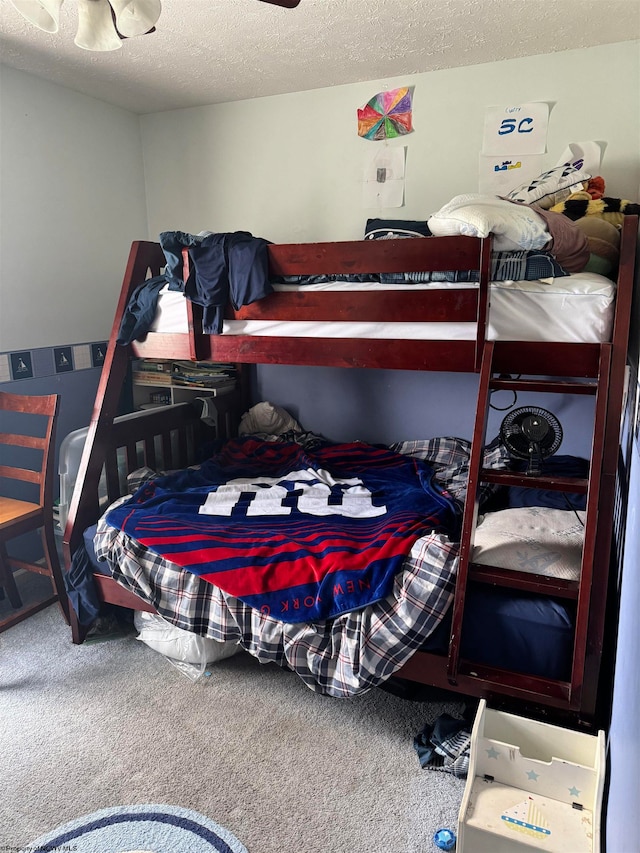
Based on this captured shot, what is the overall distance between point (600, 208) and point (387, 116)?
120cm

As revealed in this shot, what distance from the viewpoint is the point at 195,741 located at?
75.5 inches

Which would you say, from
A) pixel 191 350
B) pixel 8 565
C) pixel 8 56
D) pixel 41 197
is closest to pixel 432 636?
pixel 191 350

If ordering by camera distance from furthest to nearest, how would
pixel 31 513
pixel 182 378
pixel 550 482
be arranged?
1. pixel 182 378
2. pixel 31 513
3. pixel 550 482

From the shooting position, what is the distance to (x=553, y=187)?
2412 mm

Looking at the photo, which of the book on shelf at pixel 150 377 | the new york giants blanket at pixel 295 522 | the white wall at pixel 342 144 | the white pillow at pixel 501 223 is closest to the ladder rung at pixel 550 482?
the new york giants blanket at pixel 295 522

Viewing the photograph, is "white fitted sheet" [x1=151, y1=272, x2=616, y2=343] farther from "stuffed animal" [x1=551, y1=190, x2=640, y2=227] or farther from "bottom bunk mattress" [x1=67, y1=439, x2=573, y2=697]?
"bottom bunk mattress" [x1=67, y1=439, x2=573, y2=697]

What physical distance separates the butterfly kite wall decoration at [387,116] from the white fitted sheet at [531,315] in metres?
1.21

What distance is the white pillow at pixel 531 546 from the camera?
5.65 ft

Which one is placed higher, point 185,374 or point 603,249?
point 603,249

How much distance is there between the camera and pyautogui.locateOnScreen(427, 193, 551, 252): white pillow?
1.83m

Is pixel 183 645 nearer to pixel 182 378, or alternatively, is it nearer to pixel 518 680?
pixel 518 680

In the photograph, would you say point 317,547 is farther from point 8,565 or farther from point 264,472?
point 8,565

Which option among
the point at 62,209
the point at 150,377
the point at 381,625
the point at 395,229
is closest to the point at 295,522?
the point at 381,625

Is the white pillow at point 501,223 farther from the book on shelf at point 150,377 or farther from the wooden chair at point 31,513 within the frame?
the book on shelf at point 150,377
